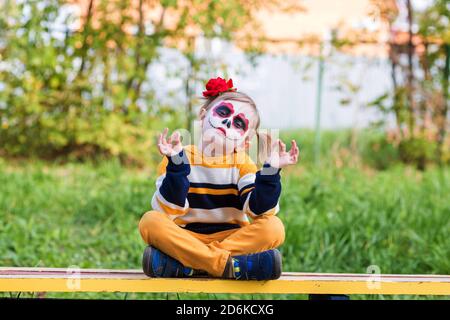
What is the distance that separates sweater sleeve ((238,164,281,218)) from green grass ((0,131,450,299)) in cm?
111

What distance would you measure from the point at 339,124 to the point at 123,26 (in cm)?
307

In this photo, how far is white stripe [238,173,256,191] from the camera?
259cm

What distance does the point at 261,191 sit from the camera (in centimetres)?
250

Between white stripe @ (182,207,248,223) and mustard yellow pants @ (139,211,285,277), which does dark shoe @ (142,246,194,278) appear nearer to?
mustard yellow pants @ (139,211,285,277)

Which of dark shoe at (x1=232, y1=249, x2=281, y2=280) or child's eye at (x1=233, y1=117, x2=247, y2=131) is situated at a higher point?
child's eye at (x1=233, y1=117, x2=247, y2=131)

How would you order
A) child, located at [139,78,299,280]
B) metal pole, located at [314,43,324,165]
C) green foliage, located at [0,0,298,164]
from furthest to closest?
metal pole, located at [314,43,324,165], green foliage, located at [0,0,298,164], child, located at [139,78,299,280]

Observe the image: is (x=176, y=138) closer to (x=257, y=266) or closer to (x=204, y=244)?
(x=204, y=244)

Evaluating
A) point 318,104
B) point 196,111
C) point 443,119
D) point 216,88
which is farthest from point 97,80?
point 216,88

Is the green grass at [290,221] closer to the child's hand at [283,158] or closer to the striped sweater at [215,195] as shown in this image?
the striped sweater at [215,195]

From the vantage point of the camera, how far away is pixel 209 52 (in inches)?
281

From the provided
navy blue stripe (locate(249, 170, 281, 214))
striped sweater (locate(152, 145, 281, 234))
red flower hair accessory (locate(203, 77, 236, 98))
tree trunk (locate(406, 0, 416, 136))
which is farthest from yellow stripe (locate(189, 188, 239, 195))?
tree trunk (locate(406, 0, 416, 136))

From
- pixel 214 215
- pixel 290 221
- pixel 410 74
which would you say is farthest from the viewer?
pixel 410 74

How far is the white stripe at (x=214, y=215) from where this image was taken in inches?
104

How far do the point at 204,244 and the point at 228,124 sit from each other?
43cm
